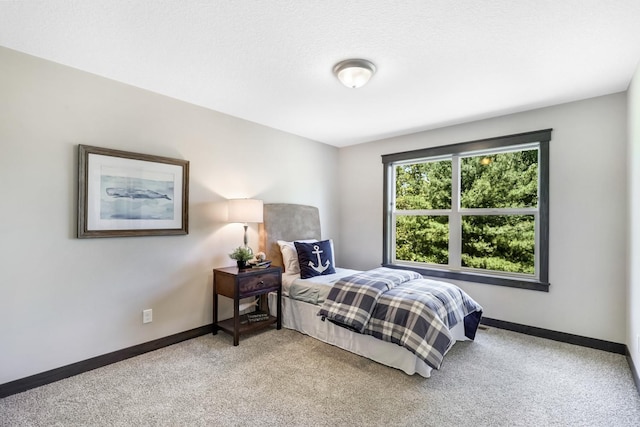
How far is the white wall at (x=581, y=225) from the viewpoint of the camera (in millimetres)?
2832

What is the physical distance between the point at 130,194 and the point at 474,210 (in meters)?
3.68

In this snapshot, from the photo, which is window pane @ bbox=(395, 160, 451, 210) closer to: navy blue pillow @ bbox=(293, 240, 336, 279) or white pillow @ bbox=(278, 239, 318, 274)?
navy blue pillow @ bbox=(293, 240, 336, 279)

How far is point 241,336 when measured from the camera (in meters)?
3.14

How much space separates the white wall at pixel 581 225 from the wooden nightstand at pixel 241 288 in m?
2.40

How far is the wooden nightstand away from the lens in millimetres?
2951

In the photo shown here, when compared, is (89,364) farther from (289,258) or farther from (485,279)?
(485,279)

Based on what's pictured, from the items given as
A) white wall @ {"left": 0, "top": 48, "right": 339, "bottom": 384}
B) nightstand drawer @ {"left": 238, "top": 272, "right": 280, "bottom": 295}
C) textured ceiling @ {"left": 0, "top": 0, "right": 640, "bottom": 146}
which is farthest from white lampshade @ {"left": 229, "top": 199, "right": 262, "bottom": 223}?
textured ceiling @ {"left": 0, "top": 0, "right": 640, "bottom": 146}

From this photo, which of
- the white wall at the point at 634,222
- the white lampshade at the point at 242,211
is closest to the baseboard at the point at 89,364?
the white lampshade at the point at 242,211

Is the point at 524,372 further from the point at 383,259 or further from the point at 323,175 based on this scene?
the point at 323,175

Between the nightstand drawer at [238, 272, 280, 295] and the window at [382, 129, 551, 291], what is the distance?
1836mm

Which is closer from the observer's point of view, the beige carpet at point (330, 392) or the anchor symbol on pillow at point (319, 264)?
the beige carpet at point (330, 392)

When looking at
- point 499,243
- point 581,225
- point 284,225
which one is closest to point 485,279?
point 499,243

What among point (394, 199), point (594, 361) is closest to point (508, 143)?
point (394, 199)

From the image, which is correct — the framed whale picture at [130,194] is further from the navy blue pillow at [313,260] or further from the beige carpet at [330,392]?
the navy blue pillow at [313,260]
